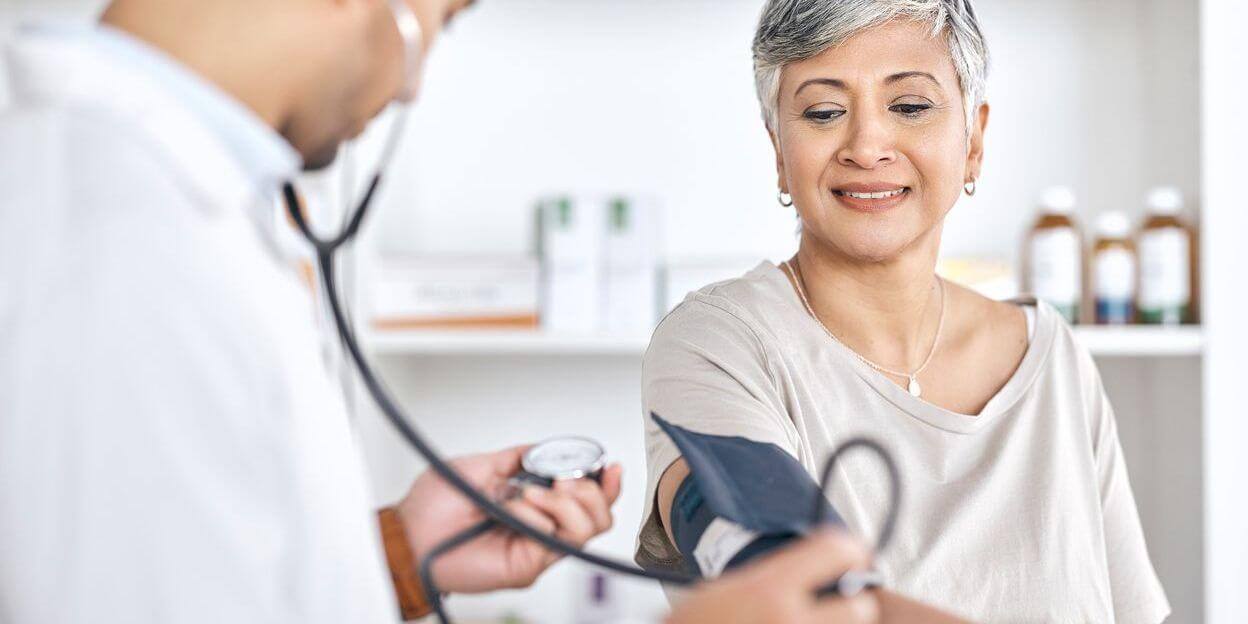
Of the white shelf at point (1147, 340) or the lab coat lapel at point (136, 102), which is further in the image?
the white shelf at point (1147, 340)

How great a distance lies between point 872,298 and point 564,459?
0.41 metres

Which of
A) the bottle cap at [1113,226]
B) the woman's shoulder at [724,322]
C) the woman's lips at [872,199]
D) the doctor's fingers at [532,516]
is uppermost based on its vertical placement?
the woman's lips at [872,199]

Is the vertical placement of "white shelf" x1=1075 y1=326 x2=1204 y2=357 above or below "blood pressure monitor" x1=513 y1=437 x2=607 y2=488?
below

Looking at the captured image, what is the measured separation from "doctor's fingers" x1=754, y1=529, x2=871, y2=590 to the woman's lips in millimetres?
527

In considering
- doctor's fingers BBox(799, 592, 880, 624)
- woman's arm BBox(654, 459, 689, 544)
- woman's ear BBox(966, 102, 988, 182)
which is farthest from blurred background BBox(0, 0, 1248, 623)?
doctor's fingers BBox(799, 592, 880, 624)

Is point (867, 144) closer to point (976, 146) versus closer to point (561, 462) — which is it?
point (976, 146)

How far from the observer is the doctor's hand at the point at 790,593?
52 cm

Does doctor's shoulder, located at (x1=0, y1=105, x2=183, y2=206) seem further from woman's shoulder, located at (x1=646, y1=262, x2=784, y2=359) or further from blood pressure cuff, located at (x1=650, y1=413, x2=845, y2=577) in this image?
woman's shoulder, located at (x1=646, y1=262, x2=784, y2=359)

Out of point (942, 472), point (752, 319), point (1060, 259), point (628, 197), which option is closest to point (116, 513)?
point (752, 319)

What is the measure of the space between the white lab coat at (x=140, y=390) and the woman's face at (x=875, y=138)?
0.59 meters

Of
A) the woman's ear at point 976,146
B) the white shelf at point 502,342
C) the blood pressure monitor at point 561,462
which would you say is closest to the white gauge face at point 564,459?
the blood pressure monitor at point 561,462

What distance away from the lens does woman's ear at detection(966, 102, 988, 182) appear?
3.60 feet

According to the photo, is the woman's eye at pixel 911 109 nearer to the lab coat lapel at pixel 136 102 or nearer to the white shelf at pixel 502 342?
the lab coat lapel at pixel 136 102

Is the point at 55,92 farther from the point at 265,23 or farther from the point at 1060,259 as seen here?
the point at 1060,259
